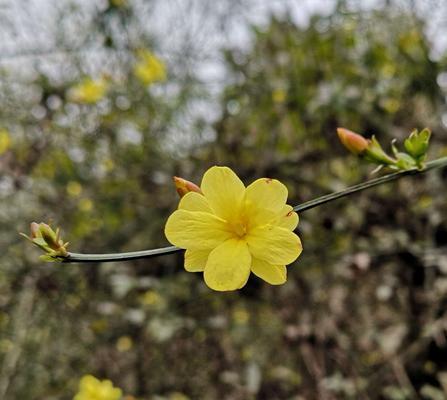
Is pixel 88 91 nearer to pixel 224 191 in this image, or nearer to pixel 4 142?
pixel 4 142

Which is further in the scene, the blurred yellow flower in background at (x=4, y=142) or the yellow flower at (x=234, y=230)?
the blurred yellow flower in background at (x=4, y=142)

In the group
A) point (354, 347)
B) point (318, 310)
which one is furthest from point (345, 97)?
point (354, 347)

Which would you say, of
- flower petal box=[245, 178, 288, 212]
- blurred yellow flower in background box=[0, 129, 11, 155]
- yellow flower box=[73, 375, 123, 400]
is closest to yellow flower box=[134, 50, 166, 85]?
blurred yellow flower in background box=[0, 129, 11, 155]

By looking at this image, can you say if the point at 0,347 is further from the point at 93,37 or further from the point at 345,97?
the point at 345,97

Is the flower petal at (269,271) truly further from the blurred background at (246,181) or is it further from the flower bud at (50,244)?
the blurred background at (246,181)

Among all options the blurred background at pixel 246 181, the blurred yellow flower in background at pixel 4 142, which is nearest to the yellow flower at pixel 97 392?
the blurred background at pixel 246 181

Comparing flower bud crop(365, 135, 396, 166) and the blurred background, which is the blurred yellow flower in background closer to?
the blurred background
